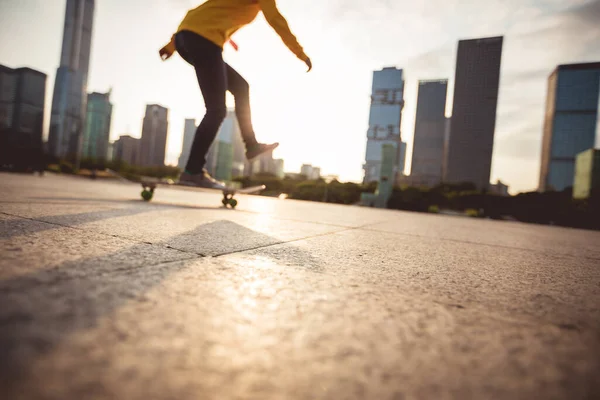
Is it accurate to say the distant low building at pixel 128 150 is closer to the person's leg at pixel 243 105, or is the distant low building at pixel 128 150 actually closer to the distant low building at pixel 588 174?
the distant low building at pixel 588 174

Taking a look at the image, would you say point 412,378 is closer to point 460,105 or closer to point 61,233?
point 61,233

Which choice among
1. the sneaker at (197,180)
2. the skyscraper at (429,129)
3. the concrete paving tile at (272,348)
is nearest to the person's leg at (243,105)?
the sneaker at (197,180)

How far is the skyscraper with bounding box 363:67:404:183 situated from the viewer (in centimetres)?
7844

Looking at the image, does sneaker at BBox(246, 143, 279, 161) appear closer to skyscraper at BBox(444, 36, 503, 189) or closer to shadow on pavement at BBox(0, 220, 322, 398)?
shadow on pavement at BBox(0, 220, 322, 398)

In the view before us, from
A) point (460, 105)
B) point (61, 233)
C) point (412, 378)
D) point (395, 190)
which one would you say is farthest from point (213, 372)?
point (460, 105)

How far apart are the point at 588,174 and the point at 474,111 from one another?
7841 cm

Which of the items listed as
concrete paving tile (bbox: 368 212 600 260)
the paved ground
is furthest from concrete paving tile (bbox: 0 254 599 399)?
concrete paving tile (bbox: 368 212 600 260)

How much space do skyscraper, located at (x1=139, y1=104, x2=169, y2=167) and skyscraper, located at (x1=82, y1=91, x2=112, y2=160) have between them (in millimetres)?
10061

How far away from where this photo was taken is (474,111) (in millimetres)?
76625

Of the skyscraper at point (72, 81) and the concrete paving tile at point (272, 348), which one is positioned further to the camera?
the skyscraper at point (72, 81)

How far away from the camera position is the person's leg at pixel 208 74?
2439 millimetres

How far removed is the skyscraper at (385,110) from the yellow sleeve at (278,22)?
7770 centimetres

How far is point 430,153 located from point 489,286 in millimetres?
97151

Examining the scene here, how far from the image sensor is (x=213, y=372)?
→ 30 cm
